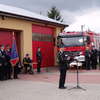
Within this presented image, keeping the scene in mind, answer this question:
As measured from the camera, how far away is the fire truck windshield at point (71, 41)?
2480cm

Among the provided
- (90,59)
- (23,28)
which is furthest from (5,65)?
(90,59)

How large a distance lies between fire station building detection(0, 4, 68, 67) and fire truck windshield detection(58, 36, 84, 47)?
151 centimetres

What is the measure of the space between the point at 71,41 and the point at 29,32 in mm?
3559

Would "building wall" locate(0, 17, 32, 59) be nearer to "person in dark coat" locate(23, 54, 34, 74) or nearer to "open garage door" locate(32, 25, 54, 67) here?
"open garage door" locate(32, 25, 54, 67)

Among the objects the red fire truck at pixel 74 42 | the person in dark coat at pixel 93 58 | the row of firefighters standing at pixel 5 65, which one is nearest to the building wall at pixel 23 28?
the red fire truck at pixel 74 42

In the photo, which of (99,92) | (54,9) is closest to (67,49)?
(99,92)

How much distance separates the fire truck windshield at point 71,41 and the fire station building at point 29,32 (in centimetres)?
151

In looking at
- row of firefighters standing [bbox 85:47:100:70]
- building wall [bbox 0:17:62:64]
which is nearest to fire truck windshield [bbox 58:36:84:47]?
row of firefighters standing [bbox 85:47:100:70]

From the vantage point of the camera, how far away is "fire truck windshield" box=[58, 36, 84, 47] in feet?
81.4

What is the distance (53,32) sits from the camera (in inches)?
1130

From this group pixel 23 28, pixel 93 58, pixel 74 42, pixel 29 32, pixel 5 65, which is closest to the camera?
pixel 5 65

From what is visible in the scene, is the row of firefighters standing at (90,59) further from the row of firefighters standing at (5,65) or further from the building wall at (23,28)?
the row of firefighters standing at (5,65)

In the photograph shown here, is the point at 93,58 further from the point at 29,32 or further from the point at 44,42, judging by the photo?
the point at 29,32

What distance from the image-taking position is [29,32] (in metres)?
23.9
